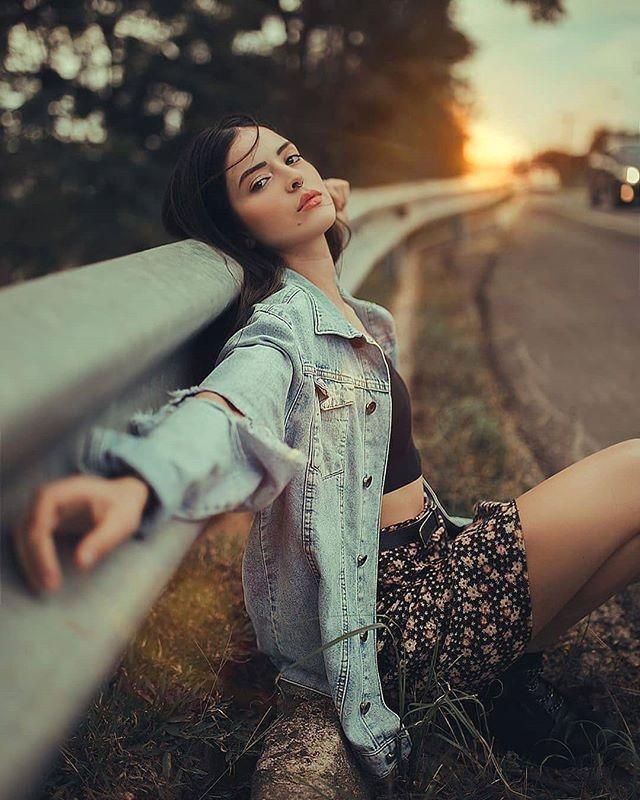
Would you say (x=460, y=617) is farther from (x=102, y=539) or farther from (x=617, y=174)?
(x=617, y=174)

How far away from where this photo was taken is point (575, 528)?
218cm

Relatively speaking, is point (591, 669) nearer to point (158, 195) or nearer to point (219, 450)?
point (219, 450)

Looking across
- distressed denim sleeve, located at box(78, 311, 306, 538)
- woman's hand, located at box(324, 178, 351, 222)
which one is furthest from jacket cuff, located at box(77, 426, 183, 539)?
woman's hand, located at box(324, 178, 351, 222)

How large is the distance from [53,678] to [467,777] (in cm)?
125

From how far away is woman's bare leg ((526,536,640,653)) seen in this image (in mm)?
2270

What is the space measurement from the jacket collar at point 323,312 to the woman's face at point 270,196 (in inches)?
4.0

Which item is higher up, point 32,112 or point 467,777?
point 467,777

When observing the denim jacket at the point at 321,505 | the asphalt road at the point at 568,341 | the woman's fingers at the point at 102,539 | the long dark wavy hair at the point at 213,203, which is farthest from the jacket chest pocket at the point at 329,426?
the asphalt road at the point at 568,341

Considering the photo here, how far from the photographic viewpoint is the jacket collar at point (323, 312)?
2.16 meters

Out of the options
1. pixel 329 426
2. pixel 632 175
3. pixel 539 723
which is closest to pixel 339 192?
pixel 329 426

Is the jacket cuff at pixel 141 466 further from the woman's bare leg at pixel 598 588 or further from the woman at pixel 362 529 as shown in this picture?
the woman's bare leg at pixel 598 588

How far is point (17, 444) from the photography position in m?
0.88

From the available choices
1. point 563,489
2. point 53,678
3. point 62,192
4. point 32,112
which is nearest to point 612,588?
point 563,489

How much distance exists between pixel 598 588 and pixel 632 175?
17287mm
